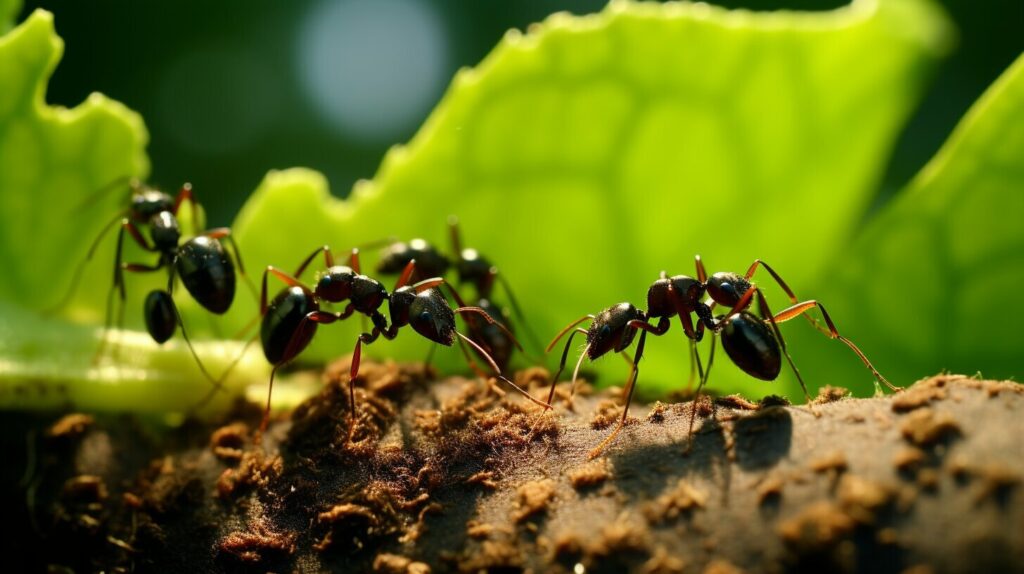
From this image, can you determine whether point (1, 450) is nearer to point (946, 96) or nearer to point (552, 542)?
point (552, 542)

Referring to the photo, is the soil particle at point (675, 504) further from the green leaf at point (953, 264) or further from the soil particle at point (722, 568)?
the green leaf at point (953, 264)

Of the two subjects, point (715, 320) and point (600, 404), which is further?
point (715, 320)

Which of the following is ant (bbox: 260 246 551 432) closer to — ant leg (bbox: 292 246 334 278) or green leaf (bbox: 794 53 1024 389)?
ant leg (bbox: 292 246 334 278)

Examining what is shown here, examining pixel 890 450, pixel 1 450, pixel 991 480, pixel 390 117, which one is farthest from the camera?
pixel 390 117

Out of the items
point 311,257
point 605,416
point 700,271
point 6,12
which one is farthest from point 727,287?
point 6,12

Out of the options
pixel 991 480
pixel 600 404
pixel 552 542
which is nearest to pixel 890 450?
pixel 991 480

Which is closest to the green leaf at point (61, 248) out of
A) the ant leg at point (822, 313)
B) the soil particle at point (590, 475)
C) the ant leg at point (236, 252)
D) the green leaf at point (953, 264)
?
the ant leg at point (236, 252)

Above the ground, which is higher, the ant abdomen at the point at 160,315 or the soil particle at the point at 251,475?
the ant abdomen at the point at 160,315
